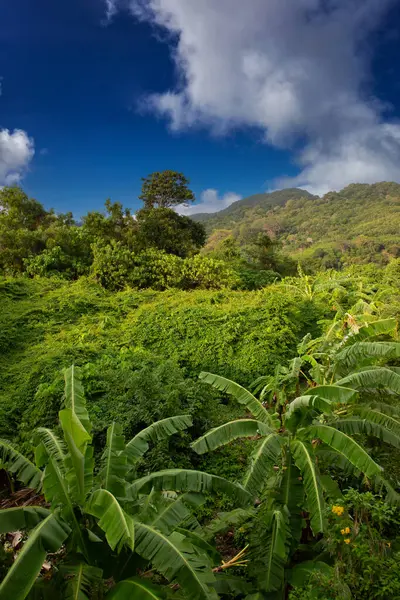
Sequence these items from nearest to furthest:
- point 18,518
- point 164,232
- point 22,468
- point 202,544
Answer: point 18,518
point 202,544
point 22,468
point 164,232

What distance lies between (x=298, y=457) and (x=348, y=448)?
55cm

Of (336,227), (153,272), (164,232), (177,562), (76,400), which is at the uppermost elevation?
(336,227)

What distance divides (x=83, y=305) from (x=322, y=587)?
1260cm

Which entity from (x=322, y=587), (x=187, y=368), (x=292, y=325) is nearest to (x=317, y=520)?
(x=322, y=587)

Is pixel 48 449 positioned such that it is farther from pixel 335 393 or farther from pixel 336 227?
pixel 336 227

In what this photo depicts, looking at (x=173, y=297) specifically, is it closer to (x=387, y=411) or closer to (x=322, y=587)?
(x=387, y=411)

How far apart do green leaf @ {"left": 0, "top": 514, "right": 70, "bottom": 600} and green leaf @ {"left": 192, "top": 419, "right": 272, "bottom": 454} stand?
1.82m

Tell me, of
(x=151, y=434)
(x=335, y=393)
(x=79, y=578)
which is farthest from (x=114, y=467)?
(x=335, y=393)

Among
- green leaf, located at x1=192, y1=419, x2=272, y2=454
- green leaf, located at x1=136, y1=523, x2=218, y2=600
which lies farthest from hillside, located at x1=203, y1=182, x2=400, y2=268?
green leaf, located at x1=136, y1=523, x2=218, y2=600

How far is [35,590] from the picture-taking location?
2723 mm

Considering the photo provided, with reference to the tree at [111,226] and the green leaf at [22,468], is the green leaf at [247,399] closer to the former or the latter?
Answer: the green leaf at [22,468]

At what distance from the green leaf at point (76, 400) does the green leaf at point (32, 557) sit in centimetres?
99

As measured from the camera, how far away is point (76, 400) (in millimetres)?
3990

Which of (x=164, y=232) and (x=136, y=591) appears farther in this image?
(x=164, y=232)
